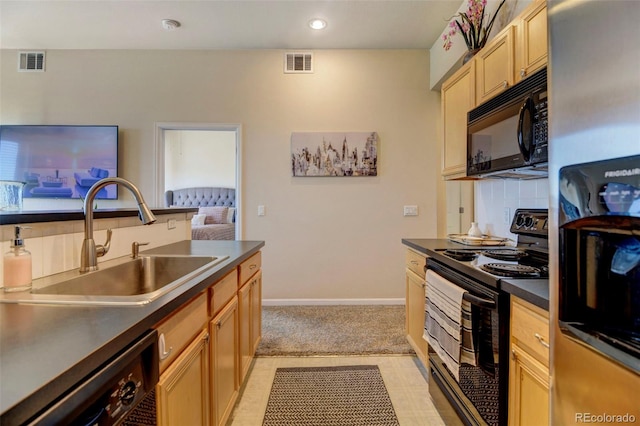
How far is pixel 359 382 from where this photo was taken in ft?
6.41

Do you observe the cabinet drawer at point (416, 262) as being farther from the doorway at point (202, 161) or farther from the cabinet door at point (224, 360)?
the doorway at point (202, 161)

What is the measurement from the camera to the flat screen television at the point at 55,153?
3.35m

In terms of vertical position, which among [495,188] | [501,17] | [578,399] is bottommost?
[578,399]

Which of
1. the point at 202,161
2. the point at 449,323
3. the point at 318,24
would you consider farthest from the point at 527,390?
the point at 202,161

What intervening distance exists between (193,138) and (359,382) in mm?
6362

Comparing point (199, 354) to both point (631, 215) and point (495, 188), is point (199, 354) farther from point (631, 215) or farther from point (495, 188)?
point (495, 188)

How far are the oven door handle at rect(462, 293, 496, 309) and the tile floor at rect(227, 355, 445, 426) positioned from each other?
0.84m

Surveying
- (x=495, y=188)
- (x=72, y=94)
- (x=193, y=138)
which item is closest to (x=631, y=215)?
(x=495, y=188)

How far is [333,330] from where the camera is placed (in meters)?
2.70

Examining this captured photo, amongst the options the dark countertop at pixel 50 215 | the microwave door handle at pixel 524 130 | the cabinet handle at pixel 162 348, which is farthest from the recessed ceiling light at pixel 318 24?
the cabinet handle at pixel 162 348

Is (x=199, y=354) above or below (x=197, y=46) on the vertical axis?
below

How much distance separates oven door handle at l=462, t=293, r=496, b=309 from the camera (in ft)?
3.77

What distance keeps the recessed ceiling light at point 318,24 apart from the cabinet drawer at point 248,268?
2321 millimetres

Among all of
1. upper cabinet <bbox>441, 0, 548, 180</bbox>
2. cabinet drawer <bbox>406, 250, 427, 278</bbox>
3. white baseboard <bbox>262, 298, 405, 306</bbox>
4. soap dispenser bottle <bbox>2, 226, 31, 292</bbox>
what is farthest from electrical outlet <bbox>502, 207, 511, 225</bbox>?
soap dispenser bottle <bbox>2, 226, 31, 292</bbox>
